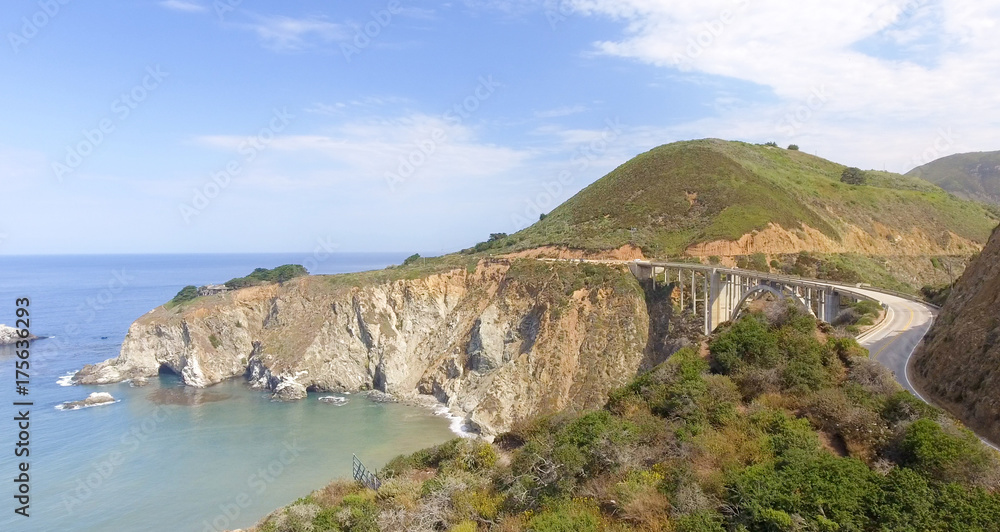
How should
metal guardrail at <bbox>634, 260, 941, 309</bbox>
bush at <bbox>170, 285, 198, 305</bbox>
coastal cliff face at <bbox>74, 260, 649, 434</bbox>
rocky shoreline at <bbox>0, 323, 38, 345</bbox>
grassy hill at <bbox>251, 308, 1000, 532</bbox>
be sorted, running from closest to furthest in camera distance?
grassy hill at <bbox>251, 308, 1000, 532</bbox> < metal guardrail at <bbox>634, 260, 941, 309</bbox> < coastal cliff face at <bbox>74, 260, 649, 434</bbox> < bush at <bbox>170, 285, 198, 305</bbox> < rocky shoreline at <bbox>0, 323, 38, 345</bbox>

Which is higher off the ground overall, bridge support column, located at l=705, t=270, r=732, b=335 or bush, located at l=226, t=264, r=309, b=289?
bush, located at l=226, t=264, r=309, b=289

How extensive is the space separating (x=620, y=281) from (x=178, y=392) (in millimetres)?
39502

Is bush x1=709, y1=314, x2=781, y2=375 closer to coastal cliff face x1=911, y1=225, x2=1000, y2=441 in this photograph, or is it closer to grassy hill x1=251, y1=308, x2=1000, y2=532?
grassy hill x1=251, y1=308, x2=1000, y2=532

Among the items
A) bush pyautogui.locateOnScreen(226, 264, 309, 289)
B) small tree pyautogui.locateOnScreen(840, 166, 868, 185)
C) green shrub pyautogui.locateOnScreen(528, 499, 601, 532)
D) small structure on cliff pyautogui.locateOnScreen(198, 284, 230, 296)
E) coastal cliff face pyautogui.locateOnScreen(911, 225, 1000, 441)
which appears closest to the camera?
green shrub pyautogui.locateOnScreen(528, 499, 601, 532)

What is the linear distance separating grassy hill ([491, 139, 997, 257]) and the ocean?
2730 cm

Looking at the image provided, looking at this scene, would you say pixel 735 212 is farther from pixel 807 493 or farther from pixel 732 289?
pixel 807 493

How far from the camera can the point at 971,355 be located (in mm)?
14844

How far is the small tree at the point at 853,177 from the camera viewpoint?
74375mm

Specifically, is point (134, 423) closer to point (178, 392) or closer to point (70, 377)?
point (178, 392)

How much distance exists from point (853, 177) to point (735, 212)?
3530 centimetres

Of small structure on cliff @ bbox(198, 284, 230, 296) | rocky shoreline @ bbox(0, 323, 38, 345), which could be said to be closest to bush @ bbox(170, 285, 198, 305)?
small structure on cliff @ bbox(198, 284, 230, 296)

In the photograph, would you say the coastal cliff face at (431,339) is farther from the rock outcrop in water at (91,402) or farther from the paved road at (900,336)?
the paved road at (900,336)

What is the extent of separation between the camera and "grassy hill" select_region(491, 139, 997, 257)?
51.5 meters

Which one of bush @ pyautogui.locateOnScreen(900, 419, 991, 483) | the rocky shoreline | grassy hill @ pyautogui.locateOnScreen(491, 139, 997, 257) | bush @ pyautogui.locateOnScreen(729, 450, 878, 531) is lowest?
the rocky shoreline
